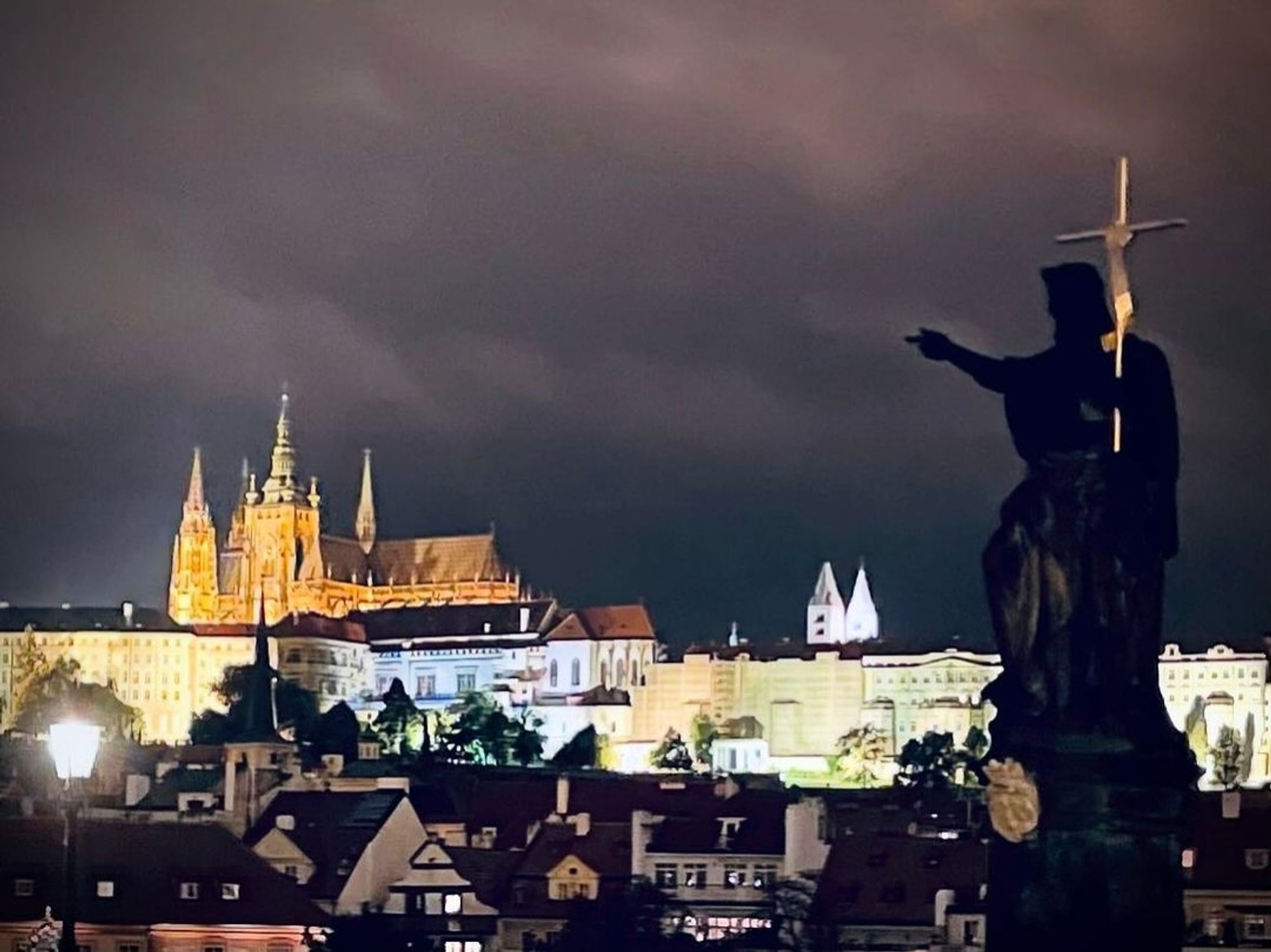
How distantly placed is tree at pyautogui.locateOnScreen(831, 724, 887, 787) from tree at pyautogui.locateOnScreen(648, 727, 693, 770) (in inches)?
98.5

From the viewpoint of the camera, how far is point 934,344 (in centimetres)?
1025

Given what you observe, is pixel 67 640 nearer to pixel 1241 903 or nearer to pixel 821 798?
pixel 821 798

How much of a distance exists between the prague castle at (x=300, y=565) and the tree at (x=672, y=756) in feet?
42.0

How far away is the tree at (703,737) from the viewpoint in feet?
196

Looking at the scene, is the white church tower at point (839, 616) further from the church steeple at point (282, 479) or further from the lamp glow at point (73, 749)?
the lamp glow at point (73, 749)

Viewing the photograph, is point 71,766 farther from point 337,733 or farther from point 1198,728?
point 1198,728

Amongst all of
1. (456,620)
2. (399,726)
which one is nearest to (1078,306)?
(399,726)

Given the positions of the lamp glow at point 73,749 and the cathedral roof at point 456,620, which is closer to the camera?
the lamp glow at point 73,749

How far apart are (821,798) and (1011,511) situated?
66.2ft

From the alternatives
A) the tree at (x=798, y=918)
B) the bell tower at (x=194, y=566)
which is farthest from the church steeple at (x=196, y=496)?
the tree at (x=798, y=918)

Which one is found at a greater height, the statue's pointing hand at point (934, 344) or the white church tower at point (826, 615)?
the white church tower at point (826, 615)

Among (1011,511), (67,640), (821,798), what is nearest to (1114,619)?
(1011,511)

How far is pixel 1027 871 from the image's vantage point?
33.4 ft

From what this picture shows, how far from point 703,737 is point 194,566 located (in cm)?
1491
